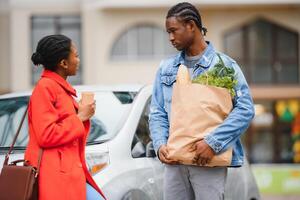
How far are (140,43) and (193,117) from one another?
866 inches

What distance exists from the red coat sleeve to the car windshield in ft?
4.69

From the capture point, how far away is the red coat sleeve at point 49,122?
422 centimetres

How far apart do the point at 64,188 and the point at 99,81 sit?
72.0ft

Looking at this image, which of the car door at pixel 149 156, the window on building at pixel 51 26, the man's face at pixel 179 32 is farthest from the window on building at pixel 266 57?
the man's face at pixel 179 32

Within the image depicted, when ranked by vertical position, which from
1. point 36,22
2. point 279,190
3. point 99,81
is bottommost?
point 279,190

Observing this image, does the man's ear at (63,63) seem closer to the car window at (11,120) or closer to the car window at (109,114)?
the car window at (109,114)

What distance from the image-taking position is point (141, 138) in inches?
239

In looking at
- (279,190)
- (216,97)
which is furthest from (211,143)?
(279,190)

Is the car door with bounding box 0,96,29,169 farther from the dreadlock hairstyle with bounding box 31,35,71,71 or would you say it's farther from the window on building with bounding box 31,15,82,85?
the window on building with bounding box 31,15,82,85

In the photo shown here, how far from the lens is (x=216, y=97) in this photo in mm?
4434

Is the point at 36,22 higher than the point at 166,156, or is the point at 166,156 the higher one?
the point at 36,22

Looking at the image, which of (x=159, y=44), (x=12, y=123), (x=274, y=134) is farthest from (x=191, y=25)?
(x=274, y=134)

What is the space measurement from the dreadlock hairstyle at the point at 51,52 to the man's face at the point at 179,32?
641mm

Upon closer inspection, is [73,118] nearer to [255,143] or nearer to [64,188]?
[64,188]
